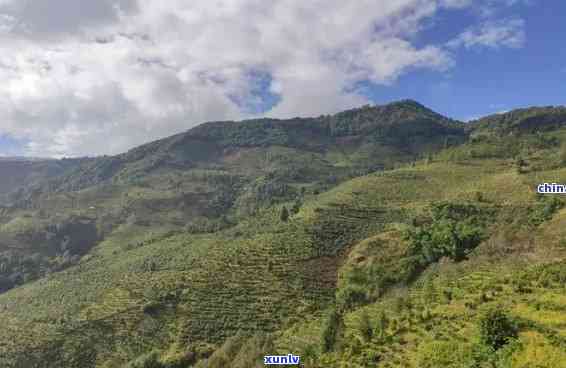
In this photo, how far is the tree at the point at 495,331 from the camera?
81.3 feet

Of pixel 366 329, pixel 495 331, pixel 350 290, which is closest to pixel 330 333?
pixel 366 329

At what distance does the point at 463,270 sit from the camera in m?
45.7

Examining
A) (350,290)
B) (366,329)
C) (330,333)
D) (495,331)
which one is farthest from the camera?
(350,290)

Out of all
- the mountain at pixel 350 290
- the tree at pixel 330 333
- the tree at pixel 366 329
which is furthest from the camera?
the tree at pixel 330 333

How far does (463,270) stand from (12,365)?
2421 inches

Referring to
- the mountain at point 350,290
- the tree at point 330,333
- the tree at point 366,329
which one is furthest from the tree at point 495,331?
the tree at point 330,333

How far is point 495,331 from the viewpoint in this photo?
2511cm

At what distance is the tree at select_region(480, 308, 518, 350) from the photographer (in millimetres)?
24766

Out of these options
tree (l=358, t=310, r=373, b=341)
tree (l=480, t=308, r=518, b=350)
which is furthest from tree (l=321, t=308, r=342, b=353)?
tree (l=480, t=308, r=518, b=350)

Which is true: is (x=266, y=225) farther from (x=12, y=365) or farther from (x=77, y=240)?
(x=77, y=240)

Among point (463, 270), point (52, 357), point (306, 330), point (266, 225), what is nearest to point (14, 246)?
point (266, 225)

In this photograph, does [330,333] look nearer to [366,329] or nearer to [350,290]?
[366,329]

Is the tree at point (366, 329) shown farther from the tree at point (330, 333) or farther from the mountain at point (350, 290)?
the tree at point (330, 333)

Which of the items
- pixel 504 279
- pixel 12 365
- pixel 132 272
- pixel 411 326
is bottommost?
pixel 12 365
